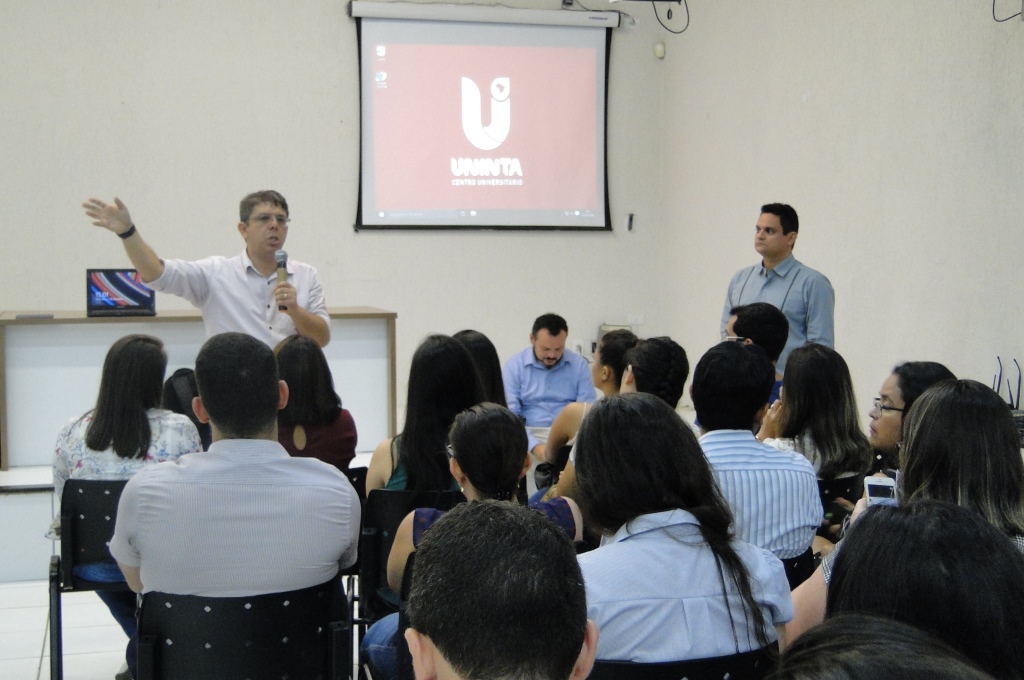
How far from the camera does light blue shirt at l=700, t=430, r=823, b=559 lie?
6.41ft

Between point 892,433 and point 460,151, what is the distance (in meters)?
4.77

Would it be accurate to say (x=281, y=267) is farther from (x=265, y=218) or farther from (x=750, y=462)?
(x=750, y=462)

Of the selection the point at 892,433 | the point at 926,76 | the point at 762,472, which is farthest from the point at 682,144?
the point at 762,472

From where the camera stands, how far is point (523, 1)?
267 inches

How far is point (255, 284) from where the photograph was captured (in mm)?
3912

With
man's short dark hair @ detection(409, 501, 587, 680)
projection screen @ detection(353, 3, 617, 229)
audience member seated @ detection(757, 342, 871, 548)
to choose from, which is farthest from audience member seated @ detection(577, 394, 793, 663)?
projection screen @ detection(353, 3, 617, 229)

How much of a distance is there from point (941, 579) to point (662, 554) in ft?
1.60

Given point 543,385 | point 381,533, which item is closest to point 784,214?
point 543,385

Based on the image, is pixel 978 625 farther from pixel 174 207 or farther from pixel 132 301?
pixel 174 207

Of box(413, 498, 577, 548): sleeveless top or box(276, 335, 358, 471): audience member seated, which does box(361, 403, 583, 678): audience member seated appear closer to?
box(413, 498, 577, 548): sleeveless top

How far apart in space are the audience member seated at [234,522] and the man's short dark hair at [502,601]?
0.96m

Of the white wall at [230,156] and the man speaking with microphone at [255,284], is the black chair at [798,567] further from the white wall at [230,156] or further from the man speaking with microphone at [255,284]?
the white wall at [230,156]

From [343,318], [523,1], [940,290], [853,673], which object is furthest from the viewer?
[523,1]

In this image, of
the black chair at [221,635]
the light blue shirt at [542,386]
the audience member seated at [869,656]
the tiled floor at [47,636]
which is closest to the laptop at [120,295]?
the tiled floor at [47,636]
